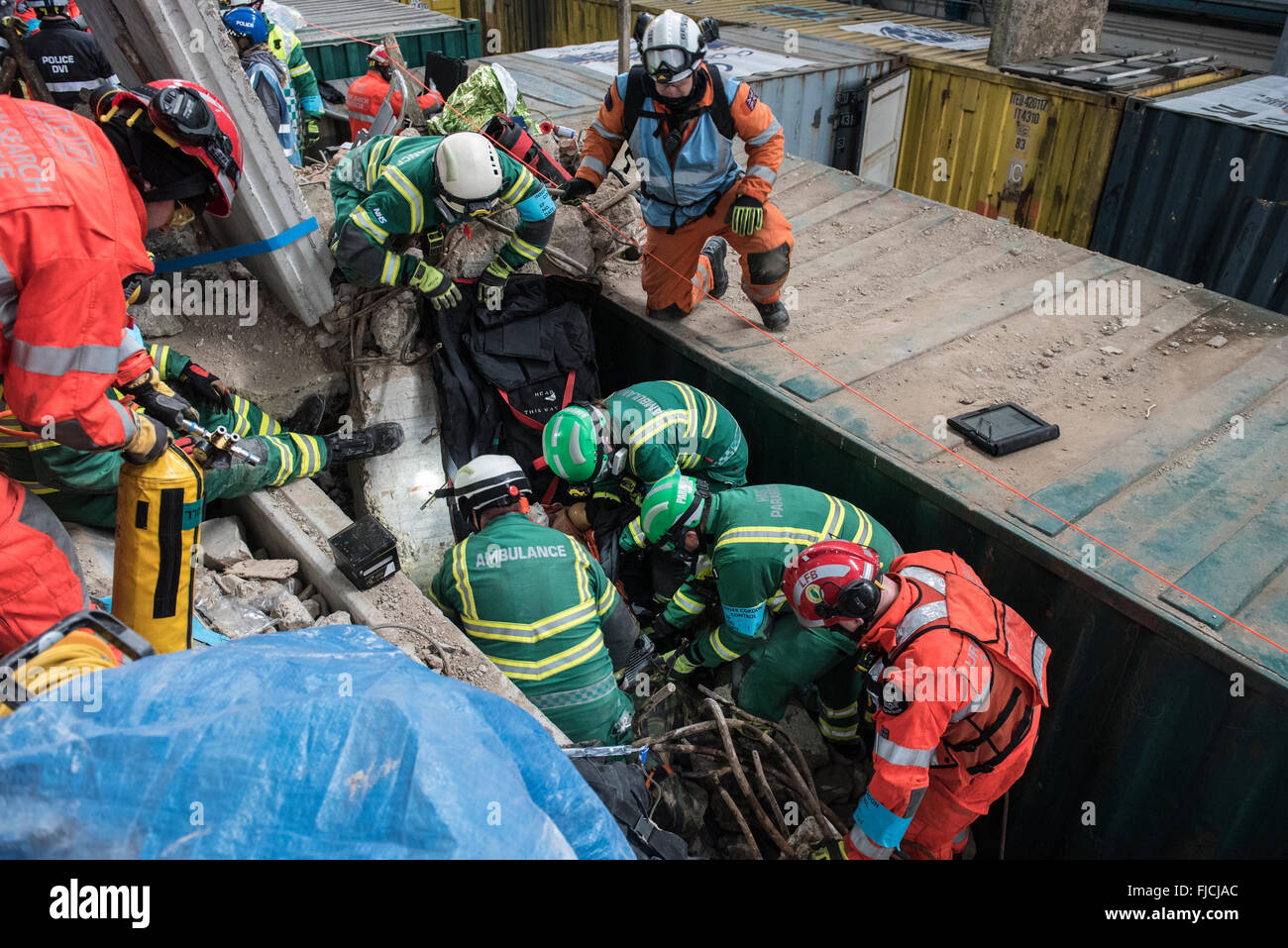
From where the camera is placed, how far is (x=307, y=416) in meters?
5.12

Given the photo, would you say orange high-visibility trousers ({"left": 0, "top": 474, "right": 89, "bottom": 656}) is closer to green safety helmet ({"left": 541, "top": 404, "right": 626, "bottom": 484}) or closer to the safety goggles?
green safety helmet ({"left": 541, "top": 404, "right": 626, "bottom": 484})

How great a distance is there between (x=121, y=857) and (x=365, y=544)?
2429mm

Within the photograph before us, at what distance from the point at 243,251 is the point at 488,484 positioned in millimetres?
1985

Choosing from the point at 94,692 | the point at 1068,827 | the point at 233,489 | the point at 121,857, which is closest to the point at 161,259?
the point at 233,489

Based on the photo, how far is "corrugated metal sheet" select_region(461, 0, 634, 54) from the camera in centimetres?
1191

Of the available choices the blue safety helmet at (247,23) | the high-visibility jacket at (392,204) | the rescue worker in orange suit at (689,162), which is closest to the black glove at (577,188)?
the rescue worker in orange suit at (689,162)

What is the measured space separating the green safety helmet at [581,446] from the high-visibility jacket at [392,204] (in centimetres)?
127

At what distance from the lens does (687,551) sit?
424cm

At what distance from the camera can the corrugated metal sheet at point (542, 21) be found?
11906mm

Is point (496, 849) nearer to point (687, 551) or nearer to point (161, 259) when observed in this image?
point (687, 551)

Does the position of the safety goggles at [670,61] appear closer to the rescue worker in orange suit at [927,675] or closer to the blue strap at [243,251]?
the blue strap at [243,251]

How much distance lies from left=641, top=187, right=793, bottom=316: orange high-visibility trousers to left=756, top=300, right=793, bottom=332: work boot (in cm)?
4

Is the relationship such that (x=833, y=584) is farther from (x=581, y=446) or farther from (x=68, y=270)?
(x=68, y=270)

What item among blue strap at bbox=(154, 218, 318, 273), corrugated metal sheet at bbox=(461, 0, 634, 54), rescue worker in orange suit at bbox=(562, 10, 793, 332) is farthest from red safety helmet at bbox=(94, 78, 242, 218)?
corrugated metal sheet at bbox=(461, 0, 634, 54)
